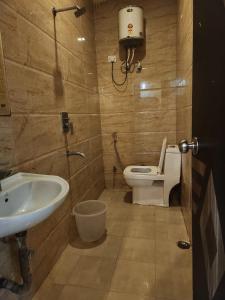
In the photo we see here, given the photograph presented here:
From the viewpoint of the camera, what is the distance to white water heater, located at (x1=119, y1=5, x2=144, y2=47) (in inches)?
91.8

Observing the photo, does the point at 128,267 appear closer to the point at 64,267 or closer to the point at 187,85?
the point at 64,267

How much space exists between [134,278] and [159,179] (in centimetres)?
118

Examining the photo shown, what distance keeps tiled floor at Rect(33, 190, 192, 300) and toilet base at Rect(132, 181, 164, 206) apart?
0.36 metres

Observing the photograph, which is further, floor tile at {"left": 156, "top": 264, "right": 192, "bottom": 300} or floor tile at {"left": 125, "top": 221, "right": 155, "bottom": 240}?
floor tile at {"left": 125, "top": 221, "right": 155, "bottom": 240}

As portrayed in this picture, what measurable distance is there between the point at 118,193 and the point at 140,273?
4.89 feet

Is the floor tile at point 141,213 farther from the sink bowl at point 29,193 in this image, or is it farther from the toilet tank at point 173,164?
the sink bowl at point 29,193

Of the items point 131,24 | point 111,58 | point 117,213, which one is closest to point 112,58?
point 111,58

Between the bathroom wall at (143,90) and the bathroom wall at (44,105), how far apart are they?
43 centimetres

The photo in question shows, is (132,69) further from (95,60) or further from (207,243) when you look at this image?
(207,243)

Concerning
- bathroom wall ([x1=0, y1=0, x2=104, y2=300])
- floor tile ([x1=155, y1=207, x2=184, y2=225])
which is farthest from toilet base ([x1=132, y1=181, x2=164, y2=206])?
bathroom wall ([x1=0, y1=0, x2=104, y2=300])

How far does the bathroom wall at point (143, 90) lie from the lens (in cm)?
255

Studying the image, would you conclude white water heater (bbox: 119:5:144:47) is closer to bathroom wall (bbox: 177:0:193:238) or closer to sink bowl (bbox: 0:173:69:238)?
bathroom wall (bbox: 177:0:193:238)

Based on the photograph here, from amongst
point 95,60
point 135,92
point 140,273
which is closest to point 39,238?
point 140,273

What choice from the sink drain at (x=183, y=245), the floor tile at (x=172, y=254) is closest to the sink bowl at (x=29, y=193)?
the floor tile at (x=172, y=254)
